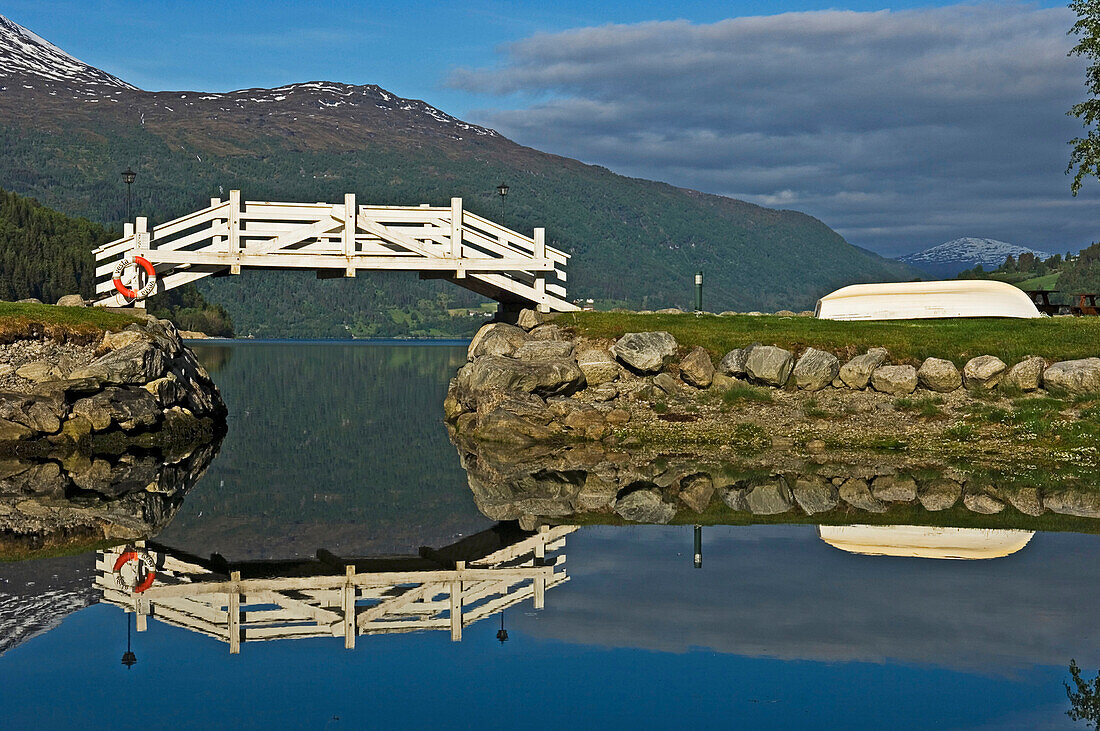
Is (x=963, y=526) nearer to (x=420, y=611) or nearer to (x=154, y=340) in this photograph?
(x=420, y=611)

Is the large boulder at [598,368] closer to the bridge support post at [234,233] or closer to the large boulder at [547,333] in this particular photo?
the large boulder at [547,333]

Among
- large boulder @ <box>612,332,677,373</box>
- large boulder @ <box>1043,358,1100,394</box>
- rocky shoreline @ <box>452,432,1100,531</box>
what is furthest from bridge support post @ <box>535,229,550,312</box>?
large boulder @ <box>1043,358,1100,394</box>

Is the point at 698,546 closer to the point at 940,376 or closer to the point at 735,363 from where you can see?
the point at 735,363

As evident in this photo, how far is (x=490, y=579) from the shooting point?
55.1 ft

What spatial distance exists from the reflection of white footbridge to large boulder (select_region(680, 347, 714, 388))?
1919 centimetres

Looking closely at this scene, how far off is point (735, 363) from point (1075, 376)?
1029cm

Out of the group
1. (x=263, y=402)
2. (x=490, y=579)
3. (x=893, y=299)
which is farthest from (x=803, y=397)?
(x=263, y=402)

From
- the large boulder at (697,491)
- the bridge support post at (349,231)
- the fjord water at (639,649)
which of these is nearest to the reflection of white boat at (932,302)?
the bridge support post at (349,231)

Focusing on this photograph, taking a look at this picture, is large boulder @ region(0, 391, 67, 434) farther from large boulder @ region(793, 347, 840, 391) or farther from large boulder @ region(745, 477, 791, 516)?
large boulder @ region(793, 347, 840, 391)

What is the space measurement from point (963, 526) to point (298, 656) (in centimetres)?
1272

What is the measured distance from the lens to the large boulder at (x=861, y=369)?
3591 cm

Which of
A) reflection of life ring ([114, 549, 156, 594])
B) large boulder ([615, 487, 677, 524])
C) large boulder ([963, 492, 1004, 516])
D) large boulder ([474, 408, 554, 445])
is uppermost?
large boulder ([474, 408, 554, 445])

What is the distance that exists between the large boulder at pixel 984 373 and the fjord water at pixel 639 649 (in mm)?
16517

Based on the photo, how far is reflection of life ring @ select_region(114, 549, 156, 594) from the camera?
15969mm
